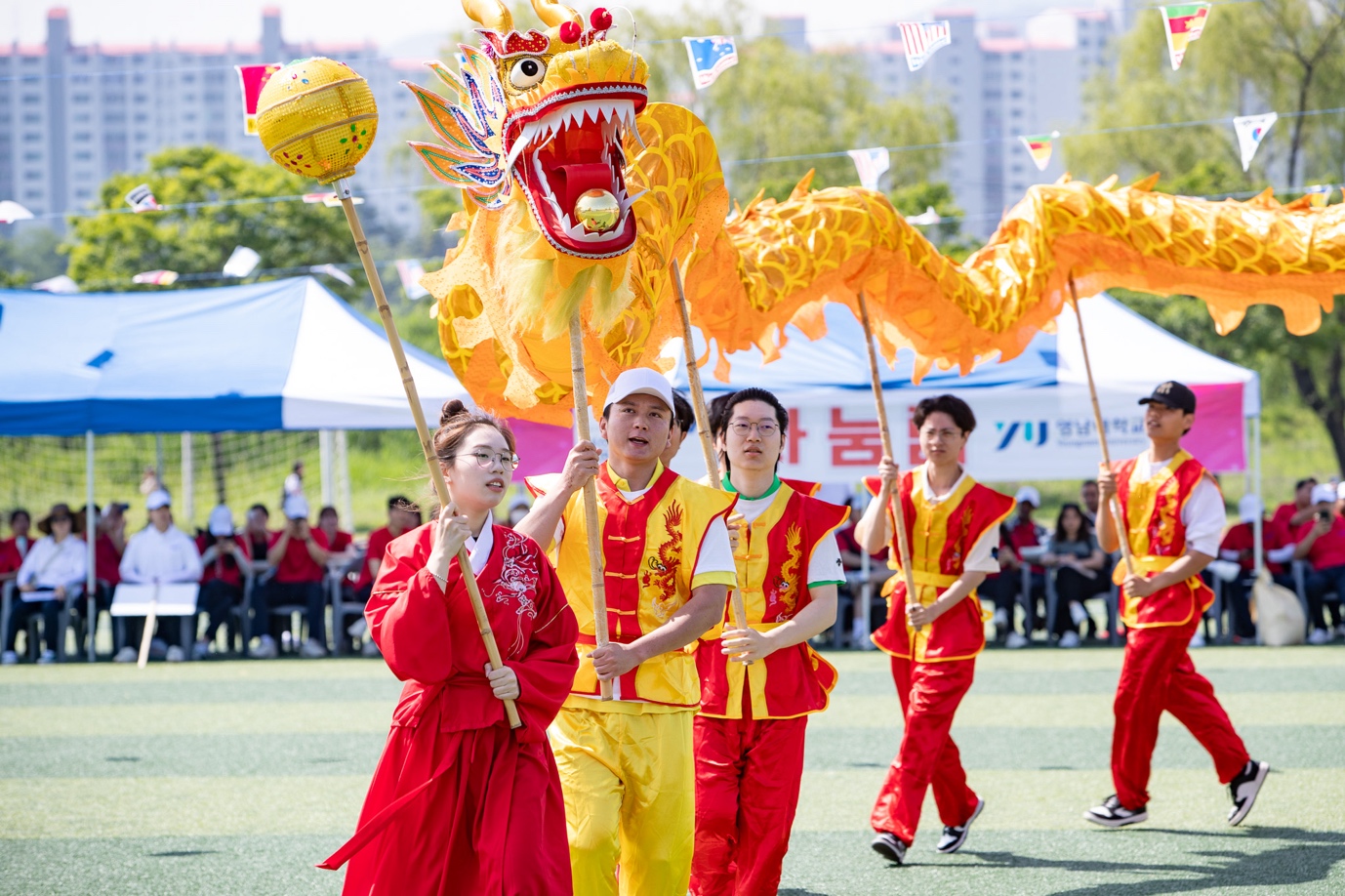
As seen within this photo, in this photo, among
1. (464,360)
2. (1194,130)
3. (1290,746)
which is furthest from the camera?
(1194,130)

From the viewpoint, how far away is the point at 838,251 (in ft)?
17.7

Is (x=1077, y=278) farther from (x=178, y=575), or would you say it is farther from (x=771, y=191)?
(x=771, y=191)

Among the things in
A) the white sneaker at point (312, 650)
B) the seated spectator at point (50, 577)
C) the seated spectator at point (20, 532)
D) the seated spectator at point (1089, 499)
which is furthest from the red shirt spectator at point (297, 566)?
the seated spectator at point (1089, 499)

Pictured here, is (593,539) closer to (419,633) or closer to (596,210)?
(419,633)

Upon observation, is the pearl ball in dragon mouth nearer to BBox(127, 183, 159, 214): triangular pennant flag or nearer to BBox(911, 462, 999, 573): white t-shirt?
BBox(911, 462, 999, 573): white t-shirt

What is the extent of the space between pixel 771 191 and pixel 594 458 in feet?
80.5

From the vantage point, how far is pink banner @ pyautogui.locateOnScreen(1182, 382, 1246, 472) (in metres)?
11.7

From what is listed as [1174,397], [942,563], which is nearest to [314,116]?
[942,563]

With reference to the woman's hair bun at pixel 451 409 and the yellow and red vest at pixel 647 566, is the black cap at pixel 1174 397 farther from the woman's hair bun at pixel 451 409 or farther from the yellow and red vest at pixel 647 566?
the woman's hair bun at pixel 451 409

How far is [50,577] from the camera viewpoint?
1190 centimetres

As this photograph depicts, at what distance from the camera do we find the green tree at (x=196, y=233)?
28531mm

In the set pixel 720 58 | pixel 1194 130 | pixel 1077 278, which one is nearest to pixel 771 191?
pixel 1194 130

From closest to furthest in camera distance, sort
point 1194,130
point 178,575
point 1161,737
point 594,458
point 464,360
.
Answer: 1. point 594,458
2. point 464,360
3. point 1161,737
4. point 178,575
5. point 1194,130

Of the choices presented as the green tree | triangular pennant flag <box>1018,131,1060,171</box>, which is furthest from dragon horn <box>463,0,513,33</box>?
the green tree
